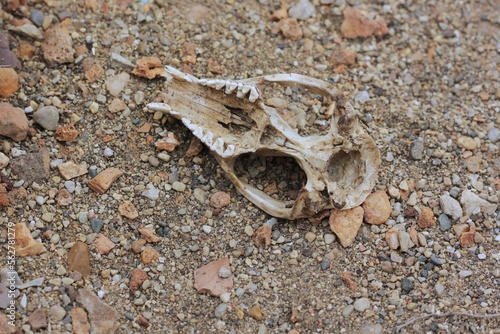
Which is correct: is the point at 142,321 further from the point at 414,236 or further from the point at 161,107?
the point at 414,236

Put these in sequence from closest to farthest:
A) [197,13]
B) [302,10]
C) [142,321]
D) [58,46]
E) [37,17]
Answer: [142,321], [58,46], [37,17], [197,13], [302,10]

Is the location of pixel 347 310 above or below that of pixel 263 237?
below

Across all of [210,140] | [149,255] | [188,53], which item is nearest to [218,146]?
[210,140]

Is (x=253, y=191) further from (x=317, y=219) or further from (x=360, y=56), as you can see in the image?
Answer: (x=360, y=56)

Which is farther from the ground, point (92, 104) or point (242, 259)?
point (92, 104)

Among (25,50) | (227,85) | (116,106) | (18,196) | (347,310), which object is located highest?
(227,85)

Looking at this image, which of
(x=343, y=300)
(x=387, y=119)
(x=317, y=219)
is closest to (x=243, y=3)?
(x=387, y=119)

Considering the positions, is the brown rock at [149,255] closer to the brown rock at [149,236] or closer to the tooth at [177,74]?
the brown rock at [149,236]
